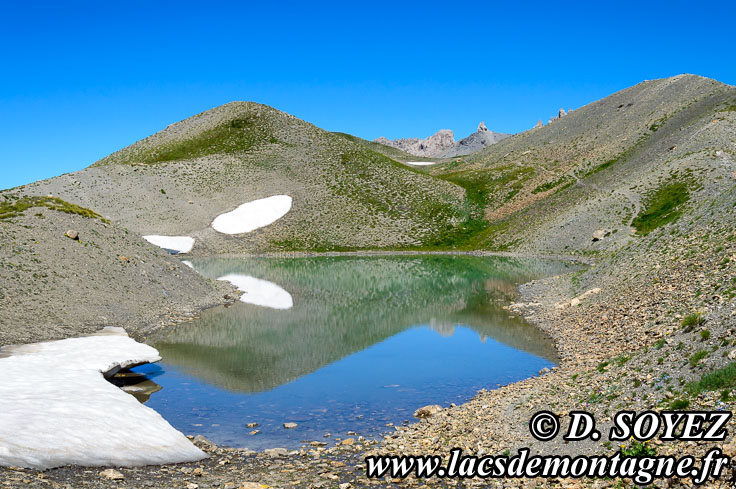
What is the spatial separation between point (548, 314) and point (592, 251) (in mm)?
42022

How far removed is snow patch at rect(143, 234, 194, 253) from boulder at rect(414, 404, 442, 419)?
7893cm

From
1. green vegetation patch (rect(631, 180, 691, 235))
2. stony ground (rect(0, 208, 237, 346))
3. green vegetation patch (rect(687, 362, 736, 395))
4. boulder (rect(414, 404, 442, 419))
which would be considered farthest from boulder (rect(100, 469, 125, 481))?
green vegetation patch (rect(631, 180, 691, 235))

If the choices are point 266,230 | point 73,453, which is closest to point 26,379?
point 73,453

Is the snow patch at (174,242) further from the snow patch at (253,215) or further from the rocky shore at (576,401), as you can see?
the rocky shore at (576,401)

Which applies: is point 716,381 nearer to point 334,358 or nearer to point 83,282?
point 334,358

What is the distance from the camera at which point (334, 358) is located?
96.0ft

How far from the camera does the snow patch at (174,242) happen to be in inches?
3593

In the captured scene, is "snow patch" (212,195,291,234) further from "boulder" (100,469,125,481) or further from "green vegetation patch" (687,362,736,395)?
"green vegetation patch" (687,362,736,395)

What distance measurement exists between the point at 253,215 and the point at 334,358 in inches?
3225

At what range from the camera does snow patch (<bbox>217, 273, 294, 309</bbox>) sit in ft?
153

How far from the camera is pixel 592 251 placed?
74312 mm

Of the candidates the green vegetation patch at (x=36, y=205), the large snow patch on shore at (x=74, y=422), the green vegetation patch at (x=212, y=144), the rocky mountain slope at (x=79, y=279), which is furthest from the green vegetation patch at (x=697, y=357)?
the green vegetation patch at (x=212, y=144)

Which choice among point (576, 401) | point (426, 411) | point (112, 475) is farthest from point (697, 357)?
point (112, 475)

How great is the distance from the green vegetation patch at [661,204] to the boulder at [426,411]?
6041 centimetres
